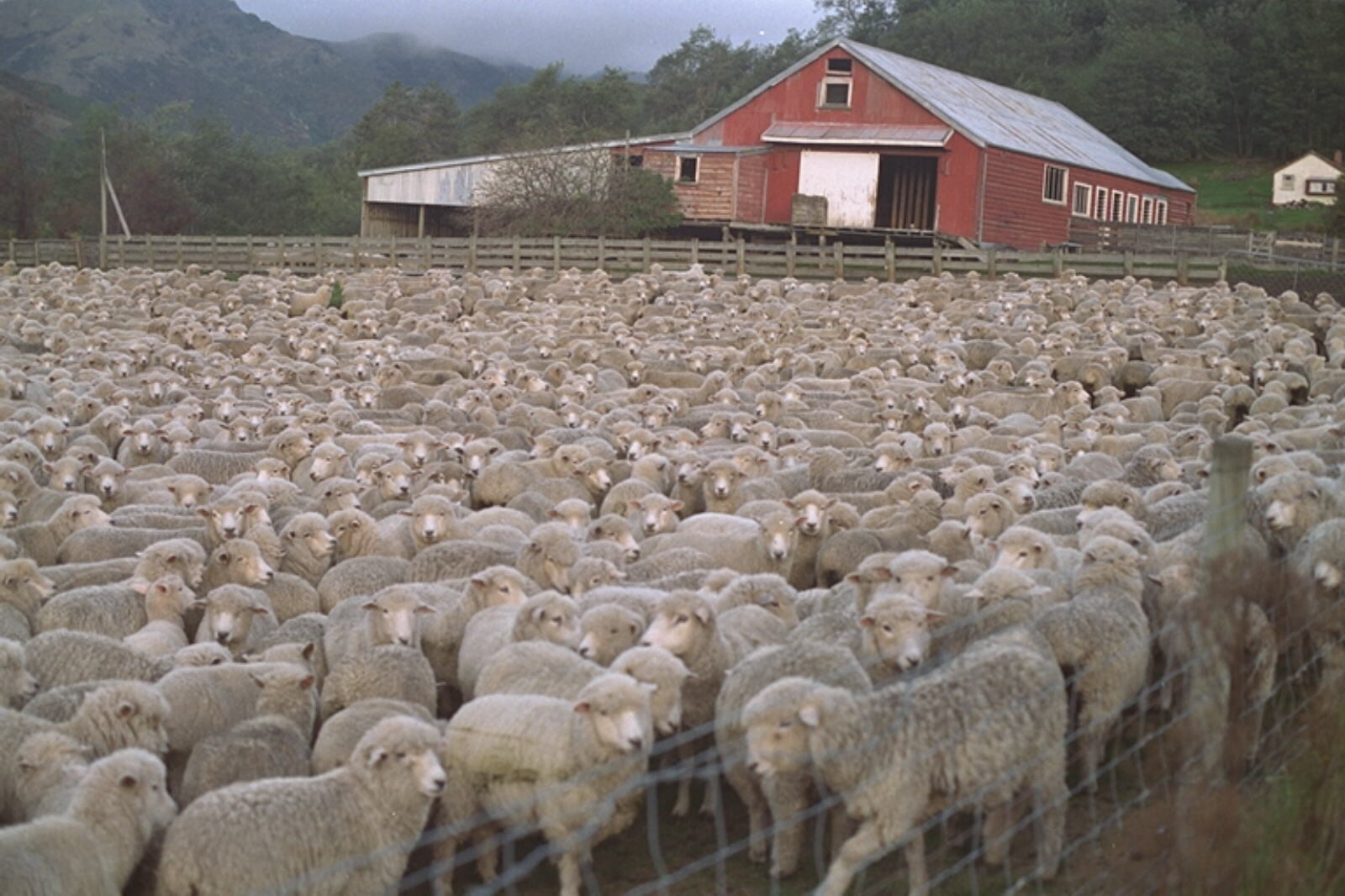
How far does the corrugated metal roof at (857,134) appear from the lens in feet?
128

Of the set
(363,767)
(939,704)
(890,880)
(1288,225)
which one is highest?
(1288,225)

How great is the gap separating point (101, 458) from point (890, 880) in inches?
367

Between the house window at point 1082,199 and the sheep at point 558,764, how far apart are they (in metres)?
40.5

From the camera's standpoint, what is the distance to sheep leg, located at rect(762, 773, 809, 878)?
595 cm

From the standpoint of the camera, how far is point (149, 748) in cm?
630

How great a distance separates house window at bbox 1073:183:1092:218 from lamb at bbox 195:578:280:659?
39.2 m

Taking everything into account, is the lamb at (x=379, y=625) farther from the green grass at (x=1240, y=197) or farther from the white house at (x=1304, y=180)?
the white house at (x=1304, y=180)

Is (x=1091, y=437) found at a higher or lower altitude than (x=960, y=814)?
higher

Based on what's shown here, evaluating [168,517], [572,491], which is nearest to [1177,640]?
[572,491]

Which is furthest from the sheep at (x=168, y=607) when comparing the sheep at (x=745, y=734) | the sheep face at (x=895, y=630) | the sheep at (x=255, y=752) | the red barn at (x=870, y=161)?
the red barn at (x=870, y=161)

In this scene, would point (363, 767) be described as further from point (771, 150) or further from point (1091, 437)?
point (771, 150)

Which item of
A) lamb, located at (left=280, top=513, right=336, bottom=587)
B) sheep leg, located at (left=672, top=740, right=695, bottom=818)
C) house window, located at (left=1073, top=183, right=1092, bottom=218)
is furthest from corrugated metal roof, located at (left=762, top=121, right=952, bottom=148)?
sheep leg, located at (left=672, top=740, right=695, bottom=818)

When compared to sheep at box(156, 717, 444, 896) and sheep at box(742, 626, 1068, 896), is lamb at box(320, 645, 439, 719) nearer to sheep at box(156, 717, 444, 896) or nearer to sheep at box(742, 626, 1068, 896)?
sheep at box(156, 717, 444, 896)

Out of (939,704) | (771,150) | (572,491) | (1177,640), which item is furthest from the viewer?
(771,150)
